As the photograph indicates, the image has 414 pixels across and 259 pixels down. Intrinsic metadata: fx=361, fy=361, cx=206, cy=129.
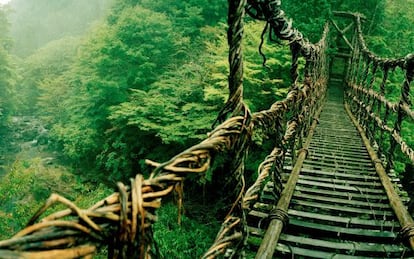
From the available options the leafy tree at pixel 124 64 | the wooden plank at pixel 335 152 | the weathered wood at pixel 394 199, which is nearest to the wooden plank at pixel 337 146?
the wooden plank at pixel 335 152

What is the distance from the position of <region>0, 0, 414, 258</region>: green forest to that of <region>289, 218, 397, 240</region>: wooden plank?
346 centimetres

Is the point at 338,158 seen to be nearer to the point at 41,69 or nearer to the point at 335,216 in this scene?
the point at 335,216

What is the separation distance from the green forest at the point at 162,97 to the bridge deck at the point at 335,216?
8.80 feet

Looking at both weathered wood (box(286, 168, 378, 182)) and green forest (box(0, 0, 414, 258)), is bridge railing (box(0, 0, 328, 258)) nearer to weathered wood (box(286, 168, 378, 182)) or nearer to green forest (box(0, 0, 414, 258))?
weathered wood (box(286, 168, 378, 182))

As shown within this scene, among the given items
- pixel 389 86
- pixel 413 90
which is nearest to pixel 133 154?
pixel 389 86

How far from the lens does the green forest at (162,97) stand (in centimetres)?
930

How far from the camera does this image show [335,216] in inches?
104

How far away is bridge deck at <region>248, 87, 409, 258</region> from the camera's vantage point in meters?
2.21

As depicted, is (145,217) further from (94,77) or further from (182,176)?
(94,77)

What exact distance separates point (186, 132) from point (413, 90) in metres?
6.97

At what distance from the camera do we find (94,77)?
1433cm

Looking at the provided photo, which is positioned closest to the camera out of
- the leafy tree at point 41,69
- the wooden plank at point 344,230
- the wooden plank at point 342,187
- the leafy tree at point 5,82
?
the wooden plank at point 344,230

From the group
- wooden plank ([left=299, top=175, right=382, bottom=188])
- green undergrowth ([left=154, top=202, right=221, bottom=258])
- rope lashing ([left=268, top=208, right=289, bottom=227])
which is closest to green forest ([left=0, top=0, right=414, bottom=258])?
green undergrowth ([left=154, top=202, right=221, bottom=258])

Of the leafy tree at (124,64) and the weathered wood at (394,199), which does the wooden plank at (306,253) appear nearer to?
the weathered wood at (394,199)
